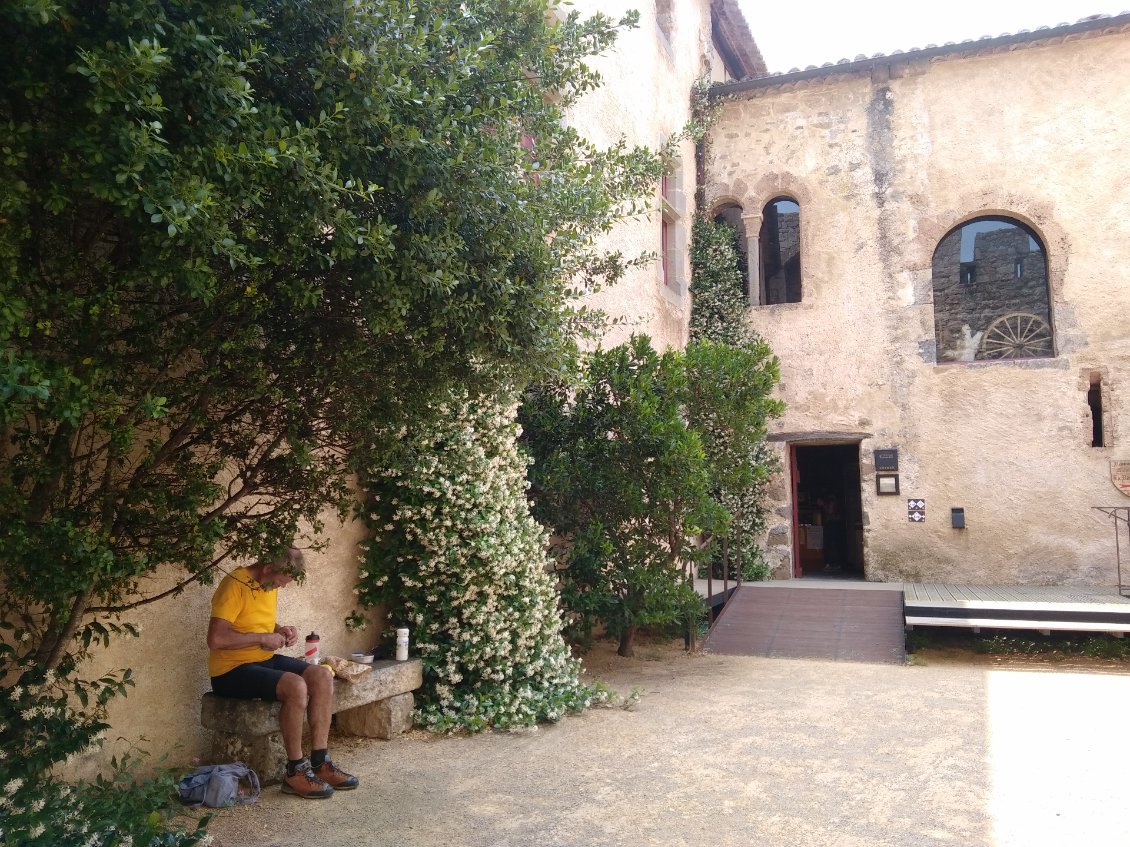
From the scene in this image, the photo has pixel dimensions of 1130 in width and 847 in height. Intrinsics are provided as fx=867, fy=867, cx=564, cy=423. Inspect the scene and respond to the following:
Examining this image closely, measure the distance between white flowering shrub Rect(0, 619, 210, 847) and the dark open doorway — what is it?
12511 mm

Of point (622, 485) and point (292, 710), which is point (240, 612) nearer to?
point (292, 710)

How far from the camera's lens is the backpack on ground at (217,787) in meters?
4.07

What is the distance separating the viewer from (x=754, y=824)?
12.9 ft

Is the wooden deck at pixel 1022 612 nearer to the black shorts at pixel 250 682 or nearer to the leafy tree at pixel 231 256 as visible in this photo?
the leafy tree at pixel 231 256

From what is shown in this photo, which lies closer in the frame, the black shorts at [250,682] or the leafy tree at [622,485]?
the black shorts at [250,682]

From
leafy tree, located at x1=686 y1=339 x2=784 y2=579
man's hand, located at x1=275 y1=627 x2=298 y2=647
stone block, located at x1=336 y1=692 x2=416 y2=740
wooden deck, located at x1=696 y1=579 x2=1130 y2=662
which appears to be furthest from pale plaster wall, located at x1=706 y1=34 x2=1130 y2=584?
man's hand, located at x1=275 y1=627 x2=298 y2=647

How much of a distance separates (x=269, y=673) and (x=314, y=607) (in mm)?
1279

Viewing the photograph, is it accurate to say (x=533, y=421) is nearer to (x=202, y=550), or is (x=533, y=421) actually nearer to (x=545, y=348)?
(x=545, y=348)

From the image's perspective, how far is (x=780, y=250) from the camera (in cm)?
1466

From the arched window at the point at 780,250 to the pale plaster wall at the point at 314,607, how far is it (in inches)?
134

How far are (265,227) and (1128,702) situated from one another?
6.83m

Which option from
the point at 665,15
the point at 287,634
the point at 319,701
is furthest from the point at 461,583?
the point at 665,15

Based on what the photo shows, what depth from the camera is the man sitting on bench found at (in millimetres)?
4266

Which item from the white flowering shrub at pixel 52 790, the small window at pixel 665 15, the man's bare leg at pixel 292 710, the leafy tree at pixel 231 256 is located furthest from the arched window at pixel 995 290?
the white flowering shrub at pixel 52 790
